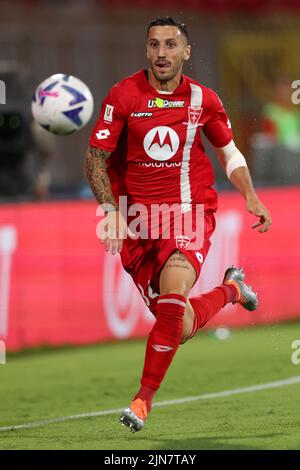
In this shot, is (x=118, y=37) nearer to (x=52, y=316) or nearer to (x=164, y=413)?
(x=52, y=316)

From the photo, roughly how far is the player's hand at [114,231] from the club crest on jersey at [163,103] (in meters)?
0.76

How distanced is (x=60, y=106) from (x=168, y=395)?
7.92 feet

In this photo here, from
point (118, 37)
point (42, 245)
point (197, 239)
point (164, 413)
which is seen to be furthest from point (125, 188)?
point (118, 37)

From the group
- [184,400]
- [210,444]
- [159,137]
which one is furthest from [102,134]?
[184,400]

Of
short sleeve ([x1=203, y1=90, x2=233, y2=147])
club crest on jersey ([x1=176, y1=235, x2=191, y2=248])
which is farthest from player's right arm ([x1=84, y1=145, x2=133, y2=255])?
short sleeve ([x1=203, y1=90, x2=233, y2=147])

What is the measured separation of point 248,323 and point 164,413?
6643 millimetres

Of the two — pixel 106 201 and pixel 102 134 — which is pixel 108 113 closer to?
pixel 102 134

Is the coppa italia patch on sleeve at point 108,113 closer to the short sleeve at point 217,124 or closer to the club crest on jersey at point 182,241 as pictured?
the short sleeve at point 217,124

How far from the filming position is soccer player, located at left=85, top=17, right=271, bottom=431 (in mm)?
8250

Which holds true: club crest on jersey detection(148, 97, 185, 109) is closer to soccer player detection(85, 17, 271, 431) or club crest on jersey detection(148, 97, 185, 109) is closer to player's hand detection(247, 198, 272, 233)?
soccer player detection(85, 17, 271, 431)

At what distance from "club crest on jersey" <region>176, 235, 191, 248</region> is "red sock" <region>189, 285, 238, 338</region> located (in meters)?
0.52

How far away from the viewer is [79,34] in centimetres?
2136

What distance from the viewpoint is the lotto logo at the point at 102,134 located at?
27.7ft

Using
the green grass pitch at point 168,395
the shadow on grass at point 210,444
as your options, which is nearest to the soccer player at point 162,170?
the shadow on grass at point 210,444
